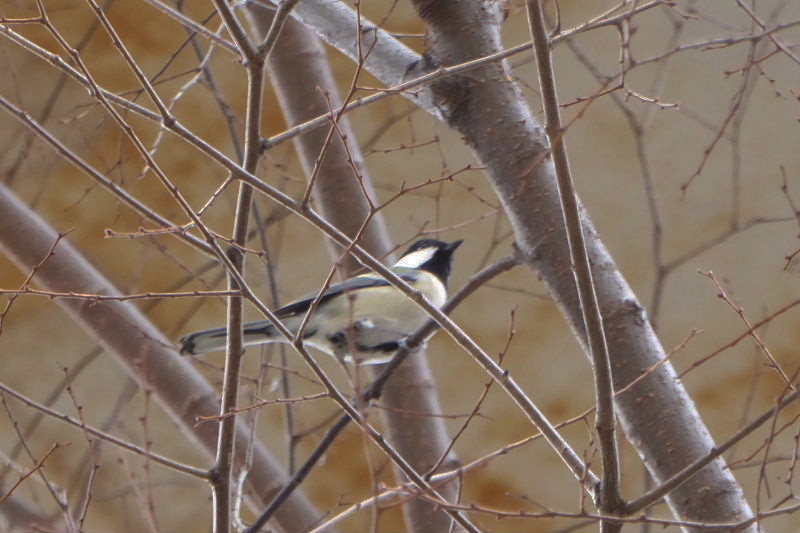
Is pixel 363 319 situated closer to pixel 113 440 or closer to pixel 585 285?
pixel 113 440

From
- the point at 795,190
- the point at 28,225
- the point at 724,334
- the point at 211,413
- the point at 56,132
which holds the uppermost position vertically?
the point at 56,132

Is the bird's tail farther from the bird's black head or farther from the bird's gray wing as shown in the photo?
the bird's black head

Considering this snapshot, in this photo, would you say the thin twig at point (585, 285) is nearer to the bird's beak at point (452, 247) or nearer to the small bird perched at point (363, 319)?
the small bird perched at point (363, 319)

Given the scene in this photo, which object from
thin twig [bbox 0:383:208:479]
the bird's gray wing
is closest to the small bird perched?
the bird's gray wing

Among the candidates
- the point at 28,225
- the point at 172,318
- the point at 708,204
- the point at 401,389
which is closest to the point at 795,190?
the point at 708,204

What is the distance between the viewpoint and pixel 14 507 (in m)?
2.02

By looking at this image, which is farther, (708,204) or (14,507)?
(708,204)

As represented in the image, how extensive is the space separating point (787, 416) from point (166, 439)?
Result: 166 centimetres

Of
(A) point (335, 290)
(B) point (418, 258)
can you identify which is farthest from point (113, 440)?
(B) point (418, 258)

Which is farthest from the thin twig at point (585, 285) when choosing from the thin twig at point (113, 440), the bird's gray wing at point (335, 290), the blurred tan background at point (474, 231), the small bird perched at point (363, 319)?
the blurred tan background at point (474, 231)

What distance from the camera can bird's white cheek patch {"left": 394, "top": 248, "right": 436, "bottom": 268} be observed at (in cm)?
255

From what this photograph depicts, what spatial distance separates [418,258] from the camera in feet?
8.53

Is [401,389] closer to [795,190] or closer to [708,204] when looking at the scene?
[708,204]

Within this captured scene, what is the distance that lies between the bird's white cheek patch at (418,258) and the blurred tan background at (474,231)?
0.06m
